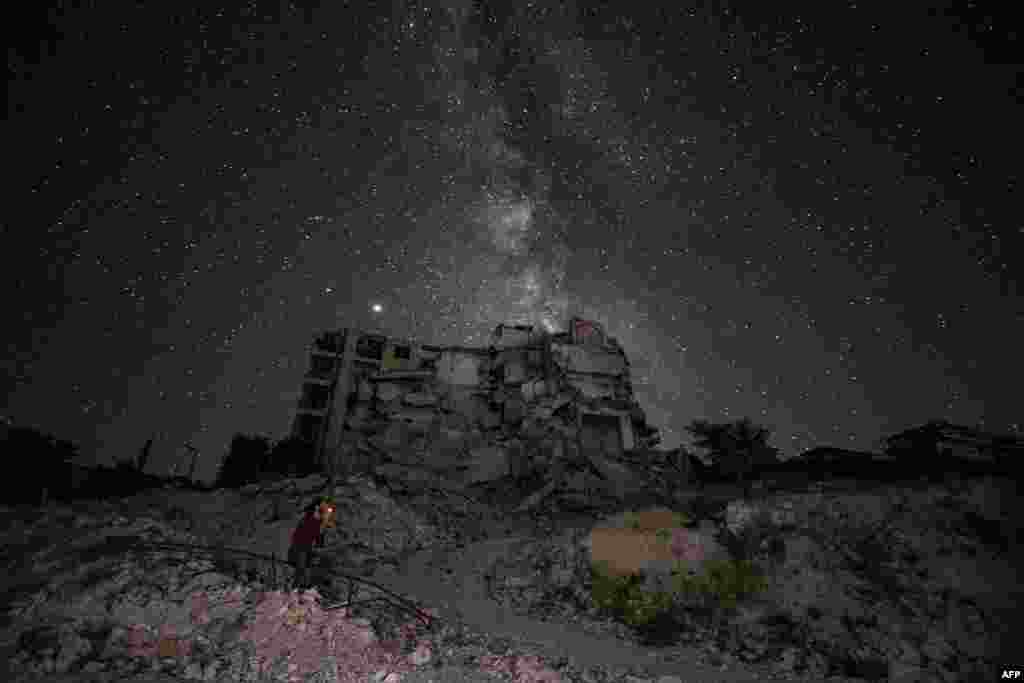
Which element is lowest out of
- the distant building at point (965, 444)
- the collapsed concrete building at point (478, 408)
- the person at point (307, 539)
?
the person at point (307, 539)

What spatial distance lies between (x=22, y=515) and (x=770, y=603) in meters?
26.5

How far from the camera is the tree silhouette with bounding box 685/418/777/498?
92.3ft

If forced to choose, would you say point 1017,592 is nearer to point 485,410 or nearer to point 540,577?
point 540,577

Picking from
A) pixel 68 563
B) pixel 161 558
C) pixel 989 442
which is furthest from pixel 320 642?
pixel 989 442

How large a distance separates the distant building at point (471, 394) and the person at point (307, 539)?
690 inches

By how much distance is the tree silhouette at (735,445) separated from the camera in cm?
2812

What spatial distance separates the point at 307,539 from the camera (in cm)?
1336

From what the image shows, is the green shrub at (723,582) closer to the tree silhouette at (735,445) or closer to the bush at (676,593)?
the bush at (676,593)

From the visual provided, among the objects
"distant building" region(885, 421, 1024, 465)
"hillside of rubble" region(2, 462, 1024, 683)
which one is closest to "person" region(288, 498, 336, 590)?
"hillside of rubble" region(2, 462, 1024, 683)

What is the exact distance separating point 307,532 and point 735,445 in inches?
975

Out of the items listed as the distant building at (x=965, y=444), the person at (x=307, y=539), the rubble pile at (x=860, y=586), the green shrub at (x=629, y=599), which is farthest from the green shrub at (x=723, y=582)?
the distant building at (x=965, y=444)

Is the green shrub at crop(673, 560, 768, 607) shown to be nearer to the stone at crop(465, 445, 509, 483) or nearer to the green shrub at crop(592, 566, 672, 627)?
the green shrub at crop(592, 566, 672, 627)

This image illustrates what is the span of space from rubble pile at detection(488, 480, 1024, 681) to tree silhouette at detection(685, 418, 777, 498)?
12.0 m

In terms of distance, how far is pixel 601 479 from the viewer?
92.3 feet
